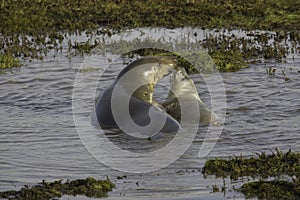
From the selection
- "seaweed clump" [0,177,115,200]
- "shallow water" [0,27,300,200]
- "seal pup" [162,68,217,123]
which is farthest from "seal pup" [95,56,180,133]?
"seaweed clump" [0,177,115,200]

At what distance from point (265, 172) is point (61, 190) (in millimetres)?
2518

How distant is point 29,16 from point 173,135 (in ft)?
39.7

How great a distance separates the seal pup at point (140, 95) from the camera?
37.9ft

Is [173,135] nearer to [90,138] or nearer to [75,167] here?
[90,138]

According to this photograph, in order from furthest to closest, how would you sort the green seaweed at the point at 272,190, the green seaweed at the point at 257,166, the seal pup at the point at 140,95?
the seal pup at the point at 140,95 < the green seaweed at the point at 257,166 < the green seaweed at the point at 272,190

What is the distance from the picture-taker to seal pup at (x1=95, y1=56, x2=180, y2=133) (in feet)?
37.9

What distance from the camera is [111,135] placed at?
11.7 m

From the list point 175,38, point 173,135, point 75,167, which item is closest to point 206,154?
point 173,135

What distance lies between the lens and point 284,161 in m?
9.09

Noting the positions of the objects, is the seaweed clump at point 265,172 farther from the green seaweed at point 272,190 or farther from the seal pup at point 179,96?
the seal pup at point 179,96

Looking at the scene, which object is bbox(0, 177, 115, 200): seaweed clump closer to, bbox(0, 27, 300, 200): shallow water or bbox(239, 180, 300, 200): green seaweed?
bbox(0, 27, 300, 200): shallow water

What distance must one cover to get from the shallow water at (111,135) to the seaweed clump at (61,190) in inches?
6.7

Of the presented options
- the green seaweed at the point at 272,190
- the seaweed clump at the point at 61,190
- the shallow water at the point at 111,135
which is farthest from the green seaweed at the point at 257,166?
the seaweed clump at the point at 61,190

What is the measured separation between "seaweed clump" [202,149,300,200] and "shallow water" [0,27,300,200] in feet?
0.72
